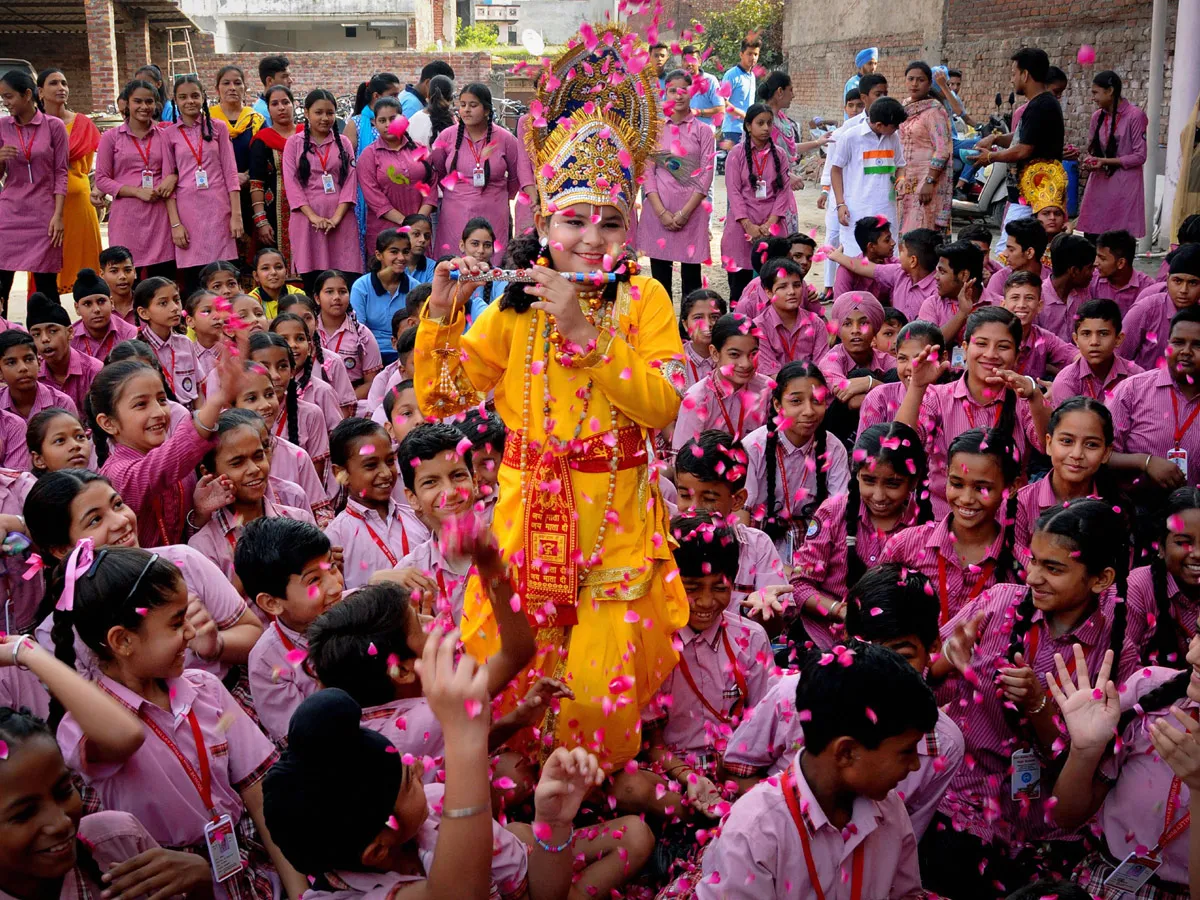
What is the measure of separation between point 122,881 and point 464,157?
7418mm

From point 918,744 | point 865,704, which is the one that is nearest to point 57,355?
point 918,744

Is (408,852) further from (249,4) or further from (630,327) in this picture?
(249,4)

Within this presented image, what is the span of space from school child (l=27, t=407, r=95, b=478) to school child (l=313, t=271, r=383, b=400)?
2.53 metres

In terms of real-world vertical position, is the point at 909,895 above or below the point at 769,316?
below

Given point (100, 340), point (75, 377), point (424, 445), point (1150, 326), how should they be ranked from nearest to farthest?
point (424, 445)
point (75, 377)
point (1150, 326)
point (100, 340)

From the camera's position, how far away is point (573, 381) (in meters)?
3.24

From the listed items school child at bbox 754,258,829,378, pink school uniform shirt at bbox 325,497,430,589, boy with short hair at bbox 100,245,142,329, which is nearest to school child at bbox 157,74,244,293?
boy with short hair at bbox 100,245,142,329

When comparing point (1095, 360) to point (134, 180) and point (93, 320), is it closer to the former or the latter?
point (93, 320)

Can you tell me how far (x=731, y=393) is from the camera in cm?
599

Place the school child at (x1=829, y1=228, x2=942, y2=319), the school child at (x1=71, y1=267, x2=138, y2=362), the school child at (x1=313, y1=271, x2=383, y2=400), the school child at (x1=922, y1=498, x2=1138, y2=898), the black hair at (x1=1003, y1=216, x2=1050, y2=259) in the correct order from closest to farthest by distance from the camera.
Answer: the school child at (x1=922, y1=498, x2=1138, y2=898) → the school child at (x1=71, y1=267, x2=138, y2=362) → the school child at (x1=313, y1=271, x2=383, y2=400) → the black hair at (x1=1003, y1=216, x2=1050, y2=259) → the school child at (x1=829, y1=228, x2=942, y2=319)

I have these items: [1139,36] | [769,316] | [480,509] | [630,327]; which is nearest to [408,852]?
[630,327]

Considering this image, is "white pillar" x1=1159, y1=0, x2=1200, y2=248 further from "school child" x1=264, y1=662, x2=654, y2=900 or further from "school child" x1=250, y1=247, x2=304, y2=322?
"school child" x1=264, y1=662, x2=654, y2=900

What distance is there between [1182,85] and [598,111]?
9616 millimetres

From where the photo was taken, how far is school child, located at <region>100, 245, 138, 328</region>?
24.4 ft
